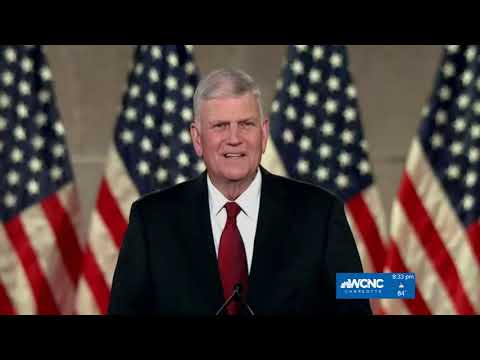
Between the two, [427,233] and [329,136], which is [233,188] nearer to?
[329,136]

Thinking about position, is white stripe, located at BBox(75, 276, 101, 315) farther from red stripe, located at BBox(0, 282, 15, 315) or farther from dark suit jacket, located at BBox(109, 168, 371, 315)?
dark suit jacket, located at BBox(109, 168, 371, 315)

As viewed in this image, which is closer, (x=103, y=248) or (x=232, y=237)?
(x=232, y=237)

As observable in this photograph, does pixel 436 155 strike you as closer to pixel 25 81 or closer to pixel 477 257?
pixel 477 257

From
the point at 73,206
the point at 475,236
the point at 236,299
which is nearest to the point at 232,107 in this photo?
the point at 236,299

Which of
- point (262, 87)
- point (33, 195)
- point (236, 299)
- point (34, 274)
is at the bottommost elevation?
point (236, 299)

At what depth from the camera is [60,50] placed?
3988 millimetres

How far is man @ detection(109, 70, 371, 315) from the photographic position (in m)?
2.27

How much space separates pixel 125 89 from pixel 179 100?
0.28 m

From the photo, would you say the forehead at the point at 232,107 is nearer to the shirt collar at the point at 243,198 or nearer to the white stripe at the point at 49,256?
the shirt collar at the point at 243,198

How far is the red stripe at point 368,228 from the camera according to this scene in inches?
146

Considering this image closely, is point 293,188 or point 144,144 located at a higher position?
point 144,144

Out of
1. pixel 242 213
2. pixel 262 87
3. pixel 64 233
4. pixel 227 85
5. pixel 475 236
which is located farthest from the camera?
pixel 262 87

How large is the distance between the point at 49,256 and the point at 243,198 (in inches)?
65.6

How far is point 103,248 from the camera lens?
12.2 feet
